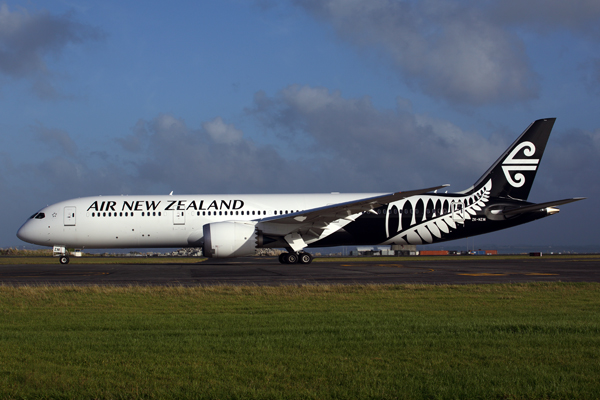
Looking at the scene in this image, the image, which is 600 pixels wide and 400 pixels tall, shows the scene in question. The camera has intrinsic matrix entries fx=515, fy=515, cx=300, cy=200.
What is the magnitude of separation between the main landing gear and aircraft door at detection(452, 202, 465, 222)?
796 centimetres

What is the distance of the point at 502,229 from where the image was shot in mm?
27906

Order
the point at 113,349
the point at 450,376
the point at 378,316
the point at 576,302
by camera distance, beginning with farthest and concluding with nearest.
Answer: the point at 576,302 → the point at 378,316 → the point at 113,349 → the point at 450,376

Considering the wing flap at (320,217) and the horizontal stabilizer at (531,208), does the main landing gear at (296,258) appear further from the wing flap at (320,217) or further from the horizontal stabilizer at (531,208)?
the horizontal stabilizer at (531,208)

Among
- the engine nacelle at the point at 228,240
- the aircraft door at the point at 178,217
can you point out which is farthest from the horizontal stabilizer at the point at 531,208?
the aircraft door at the point at 178,217

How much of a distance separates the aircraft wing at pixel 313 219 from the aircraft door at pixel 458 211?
356 cm

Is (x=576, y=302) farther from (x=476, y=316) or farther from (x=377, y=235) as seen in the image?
(x=377, y=235)

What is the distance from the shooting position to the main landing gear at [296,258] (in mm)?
26156

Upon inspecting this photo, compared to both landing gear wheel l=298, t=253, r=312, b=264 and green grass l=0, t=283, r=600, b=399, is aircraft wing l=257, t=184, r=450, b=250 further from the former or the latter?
green grass l=0, t=283, r=600, b=399

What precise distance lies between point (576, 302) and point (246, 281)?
9037 mm

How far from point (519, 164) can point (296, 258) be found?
518 inches

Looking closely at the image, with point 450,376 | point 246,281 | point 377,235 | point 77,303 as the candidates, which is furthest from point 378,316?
point 377,235

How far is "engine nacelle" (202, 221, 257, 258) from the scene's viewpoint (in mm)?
24000

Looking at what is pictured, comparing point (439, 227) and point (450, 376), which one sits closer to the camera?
point (450, 376)

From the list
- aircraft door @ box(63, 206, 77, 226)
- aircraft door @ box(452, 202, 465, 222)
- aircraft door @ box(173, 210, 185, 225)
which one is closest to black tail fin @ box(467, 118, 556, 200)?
aircraft door @ box(452, 202, 465, 222)
